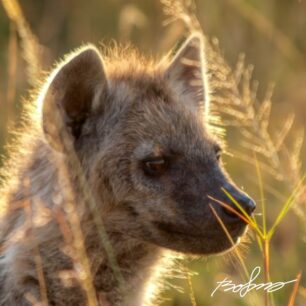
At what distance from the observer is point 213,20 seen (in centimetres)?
946

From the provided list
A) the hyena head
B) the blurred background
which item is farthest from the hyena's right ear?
the blurred background

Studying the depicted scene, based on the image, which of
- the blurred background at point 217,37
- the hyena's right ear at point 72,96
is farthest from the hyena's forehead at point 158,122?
the blurred background at point 217,37

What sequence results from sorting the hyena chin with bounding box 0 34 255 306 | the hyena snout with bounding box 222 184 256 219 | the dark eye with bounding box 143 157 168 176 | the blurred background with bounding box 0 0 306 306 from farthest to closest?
the blurred background with bounding box 0 0 306 306
the dark eye with bounding box 143 157 168 176
the hyena chin with bounding box 0 34 255 306
the hyena snout with bounding box 222 184 256 219

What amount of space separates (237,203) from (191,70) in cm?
127

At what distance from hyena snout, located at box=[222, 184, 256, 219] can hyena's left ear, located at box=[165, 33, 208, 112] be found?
2.86 ft

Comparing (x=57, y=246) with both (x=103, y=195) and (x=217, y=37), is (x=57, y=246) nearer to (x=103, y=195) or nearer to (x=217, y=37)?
(x=103, y=195)

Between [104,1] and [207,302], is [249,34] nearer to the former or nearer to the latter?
[104,1]

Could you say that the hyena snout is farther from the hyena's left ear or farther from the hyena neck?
the hyena's left ear

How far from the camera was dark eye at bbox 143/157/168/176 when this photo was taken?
16.1ft

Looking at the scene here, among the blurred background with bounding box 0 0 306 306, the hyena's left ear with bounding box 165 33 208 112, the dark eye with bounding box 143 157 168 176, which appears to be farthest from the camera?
the blurred background with bounding box 0 0 306 306

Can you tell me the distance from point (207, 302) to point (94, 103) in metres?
1.69

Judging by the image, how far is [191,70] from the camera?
5691 mm

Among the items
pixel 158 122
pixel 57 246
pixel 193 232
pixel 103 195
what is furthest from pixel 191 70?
pixel 57 246

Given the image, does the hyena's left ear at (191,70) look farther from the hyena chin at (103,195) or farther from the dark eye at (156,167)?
the dark eye at (156,167)
